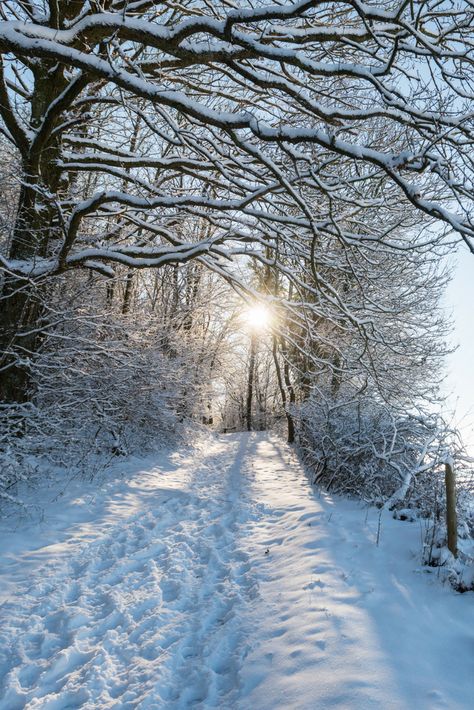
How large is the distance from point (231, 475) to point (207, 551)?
522 cm

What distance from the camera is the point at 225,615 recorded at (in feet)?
12.4

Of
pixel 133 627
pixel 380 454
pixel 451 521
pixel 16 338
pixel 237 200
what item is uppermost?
pixel 237 200

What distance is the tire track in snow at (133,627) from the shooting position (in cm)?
279

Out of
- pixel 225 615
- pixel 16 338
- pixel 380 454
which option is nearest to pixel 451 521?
pixel 380 454

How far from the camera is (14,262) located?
5.84 metres

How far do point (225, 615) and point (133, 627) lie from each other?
0.80 metres

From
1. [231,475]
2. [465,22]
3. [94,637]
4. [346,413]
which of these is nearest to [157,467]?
→ [231,475]

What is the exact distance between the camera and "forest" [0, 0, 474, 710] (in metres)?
3.68

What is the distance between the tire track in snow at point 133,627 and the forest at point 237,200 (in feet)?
0.28

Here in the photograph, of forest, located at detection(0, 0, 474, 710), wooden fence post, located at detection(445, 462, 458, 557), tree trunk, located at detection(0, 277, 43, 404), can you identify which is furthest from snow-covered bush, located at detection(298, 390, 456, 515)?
tree trunk, located at detection(0, 277, 43, 404)

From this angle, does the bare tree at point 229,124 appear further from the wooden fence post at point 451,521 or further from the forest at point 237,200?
the wooden fence post at point 451,521

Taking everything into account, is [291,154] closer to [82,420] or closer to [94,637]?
[94,637]

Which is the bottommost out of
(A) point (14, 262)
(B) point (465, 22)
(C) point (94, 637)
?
(C) point (94, 637)

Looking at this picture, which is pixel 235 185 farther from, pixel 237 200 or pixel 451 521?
pixel 451 521
